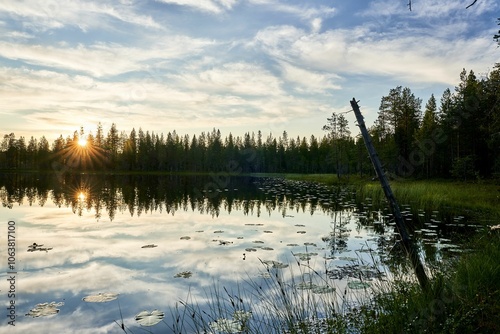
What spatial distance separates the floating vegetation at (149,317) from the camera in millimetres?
6713

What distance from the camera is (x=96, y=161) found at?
11138cm

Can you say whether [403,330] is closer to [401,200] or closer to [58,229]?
[58,229]

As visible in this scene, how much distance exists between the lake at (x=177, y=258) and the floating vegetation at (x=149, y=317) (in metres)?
0.04

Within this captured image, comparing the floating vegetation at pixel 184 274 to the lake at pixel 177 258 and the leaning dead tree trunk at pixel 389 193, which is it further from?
the leaning dead tree trunk at pixel 389 193

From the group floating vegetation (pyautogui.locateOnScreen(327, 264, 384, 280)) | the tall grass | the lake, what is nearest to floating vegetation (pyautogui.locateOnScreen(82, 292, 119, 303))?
the lake

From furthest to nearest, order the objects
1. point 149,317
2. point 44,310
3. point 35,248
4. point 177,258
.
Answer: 1. point 35,248
2. point 177,258
3. point 44,310
4. point 149,317

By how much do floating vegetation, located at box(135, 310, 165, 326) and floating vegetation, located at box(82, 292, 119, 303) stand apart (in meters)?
1.18

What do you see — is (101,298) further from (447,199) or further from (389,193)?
(447,199)

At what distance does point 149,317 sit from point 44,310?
2355 mm

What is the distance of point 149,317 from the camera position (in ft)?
22.7

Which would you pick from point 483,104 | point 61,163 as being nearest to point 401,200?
point 483,104

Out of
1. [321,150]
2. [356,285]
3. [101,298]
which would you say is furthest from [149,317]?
[321,150]

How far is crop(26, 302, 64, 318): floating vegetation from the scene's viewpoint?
7.04 meters

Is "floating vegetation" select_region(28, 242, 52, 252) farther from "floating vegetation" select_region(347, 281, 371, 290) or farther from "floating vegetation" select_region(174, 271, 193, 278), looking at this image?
"floating vegetation" select_region(347, 281, 371, 290)
